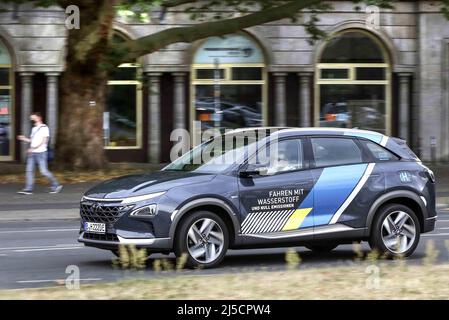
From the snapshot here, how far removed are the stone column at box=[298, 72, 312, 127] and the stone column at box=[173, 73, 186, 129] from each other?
3795 mm

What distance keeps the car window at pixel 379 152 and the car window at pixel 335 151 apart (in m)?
0.18

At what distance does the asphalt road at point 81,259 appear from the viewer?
933 cm

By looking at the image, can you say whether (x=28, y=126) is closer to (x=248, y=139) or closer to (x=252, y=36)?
(x=252, y=36)

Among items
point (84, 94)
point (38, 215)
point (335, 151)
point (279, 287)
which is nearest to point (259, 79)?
point (84, 94)

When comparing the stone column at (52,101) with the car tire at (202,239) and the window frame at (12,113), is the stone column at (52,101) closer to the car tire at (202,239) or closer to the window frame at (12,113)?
the window frame at (12,113)

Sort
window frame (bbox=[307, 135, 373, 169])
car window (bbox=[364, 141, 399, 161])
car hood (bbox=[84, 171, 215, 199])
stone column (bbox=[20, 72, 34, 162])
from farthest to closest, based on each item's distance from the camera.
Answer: stone column (bbox=[20, 72, 34, 162]) < car window (bbox=[364, 141, 399, 161]) < window frame (bbox=[307, 135, 373, 169]) < car hood (bbox=[84, 171, 215, 199])

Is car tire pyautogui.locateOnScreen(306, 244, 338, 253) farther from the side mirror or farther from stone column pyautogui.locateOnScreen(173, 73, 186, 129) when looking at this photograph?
stone column pyautogui.locateOnScreen(173, 73, 186, 129)

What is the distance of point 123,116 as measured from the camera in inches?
1081

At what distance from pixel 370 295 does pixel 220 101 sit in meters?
20.8

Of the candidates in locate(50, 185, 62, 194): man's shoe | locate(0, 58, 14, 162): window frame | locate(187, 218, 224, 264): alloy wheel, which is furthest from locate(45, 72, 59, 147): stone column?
locate(187, 218, 224, 264): alloy wheel

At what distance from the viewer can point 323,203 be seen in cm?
1023

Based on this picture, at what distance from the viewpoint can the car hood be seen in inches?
375

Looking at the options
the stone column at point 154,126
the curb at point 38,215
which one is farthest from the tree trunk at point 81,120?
the stone column at point 154,126
